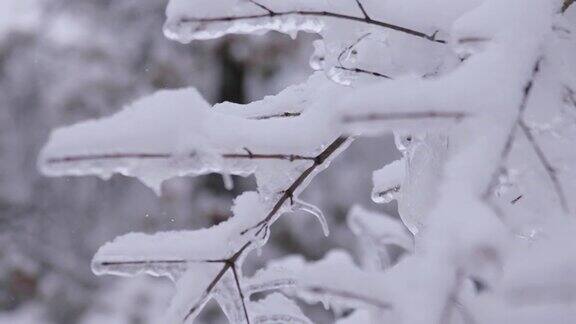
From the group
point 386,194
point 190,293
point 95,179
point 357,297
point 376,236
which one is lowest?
point 357,297

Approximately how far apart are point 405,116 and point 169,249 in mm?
264

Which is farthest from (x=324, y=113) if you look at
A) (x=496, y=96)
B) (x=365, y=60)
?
(x=496, y=96)

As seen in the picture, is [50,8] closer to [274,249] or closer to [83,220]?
[83,220]

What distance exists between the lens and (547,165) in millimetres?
479

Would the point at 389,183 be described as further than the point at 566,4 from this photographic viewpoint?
Yes

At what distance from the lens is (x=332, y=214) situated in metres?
4.46

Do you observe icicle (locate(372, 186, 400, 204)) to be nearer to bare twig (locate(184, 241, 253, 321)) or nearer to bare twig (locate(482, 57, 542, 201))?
bare twig (locate(184, 241, 253, 321))

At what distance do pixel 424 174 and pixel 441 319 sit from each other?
244 millimetres

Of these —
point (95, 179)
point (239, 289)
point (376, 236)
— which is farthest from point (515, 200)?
point (95, 179)

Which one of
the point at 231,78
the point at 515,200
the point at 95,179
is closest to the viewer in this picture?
the point at 515,200

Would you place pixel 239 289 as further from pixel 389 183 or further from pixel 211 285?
pixel 389 183

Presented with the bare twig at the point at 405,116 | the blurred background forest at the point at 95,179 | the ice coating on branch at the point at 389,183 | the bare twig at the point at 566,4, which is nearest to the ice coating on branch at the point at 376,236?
the ice coating on branch at the point at 389,183

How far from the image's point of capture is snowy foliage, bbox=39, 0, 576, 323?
1.30 ft

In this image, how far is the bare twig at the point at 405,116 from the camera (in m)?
0.39
